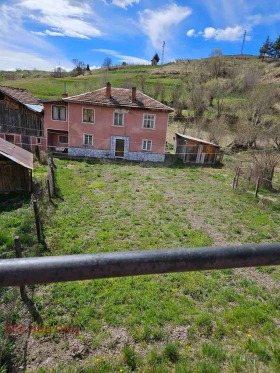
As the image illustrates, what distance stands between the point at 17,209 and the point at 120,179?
820 centimetres

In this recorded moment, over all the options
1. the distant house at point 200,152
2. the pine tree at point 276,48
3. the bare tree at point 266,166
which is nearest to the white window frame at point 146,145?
the distant house at point 200,152

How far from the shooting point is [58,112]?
27.8 m

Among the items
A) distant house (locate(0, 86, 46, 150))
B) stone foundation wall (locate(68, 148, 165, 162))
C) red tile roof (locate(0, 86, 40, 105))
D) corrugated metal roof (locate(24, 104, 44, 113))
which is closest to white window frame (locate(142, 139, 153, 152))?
stone foundation wall (locate(68, 148, 165, 162))

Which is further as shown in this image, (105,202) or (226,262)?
(105,202)

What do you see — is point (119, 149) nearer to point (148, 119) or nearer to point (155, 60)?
point (148, 119)

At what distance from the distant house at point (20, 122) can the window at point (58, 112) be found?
5.72ft

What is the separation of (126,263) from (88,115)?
27672mm

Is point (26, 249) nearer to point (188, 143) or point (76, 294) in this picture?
point (76, 294)

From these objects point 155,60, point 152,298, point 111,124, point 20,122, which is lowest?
point 152,298

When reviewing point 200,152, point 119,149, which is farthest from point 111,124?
point 200,152

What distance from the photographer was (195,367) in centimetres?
308

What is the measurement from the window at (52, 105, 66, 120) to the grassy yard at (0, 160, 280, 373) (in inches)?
666

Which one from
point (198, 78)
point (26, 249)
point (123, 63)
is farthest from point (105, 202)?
point (123, 63)

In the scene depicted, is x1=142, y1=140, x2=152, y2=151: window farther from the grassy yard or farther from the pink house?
the grassy yard
